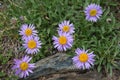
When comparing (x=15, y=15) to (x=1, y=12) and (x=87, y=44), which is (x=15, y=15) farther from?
(x=87, y=44)

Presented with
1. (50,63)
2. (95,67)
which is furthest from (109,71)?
(50,63)

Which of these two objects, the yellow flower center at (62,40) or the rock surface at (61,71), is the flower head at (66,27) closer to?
the yellow flower center at (62,40)

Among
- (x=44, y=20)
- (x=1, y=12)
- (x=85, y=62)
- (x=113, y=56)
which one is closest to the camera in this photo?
(x=85, y=62)

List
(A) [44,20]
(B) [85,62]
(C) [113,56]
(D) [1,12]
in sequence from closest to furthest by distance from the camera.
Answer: (B) [85,62], (C) [113,56], (A) [44,20], (D) [1,12]

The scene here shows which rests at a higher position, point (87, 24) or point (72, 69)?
point (87, 24)

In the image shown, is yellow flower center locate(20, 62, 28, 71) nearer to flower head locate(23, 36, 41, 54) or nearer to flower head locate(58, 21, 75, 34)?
flower head locate(23, 36, 41, 54)

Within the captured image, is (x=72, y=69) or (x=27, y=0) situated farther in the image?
(x=27, y=0)

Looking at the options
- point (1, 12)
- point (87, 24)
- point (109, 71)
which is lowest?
point (109, 71)

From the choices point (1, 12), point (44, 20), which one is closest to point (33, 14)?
point (44, 20)
